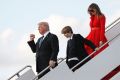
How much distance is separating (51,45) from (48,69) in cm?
51

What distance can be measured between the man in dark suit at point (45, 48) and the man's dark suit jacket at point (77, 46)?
33 cm

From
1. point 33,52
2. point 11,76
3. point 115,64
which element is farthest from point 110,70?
point 11,76

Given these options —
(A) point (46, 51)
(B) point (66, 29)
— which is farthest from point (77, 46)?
(A) point (46, 51)

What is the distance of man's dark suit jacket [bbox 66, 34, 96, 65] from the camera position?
8250 mm

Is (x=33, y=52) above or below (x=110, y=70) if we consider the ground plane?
above

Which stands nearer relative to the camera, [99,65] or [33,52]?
[99,65]

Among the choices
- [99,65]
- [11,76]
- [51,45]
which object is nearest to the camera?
[99,65]

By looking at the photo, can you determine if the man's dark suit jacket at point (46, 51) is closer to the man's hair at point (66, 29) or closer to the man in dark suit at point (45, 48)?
the man in dark suit at point (45, 48)

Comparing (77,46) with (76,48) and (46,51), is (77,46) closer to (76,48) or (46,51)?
(76,48)

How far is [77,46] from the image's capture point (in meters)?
Result: 8.27

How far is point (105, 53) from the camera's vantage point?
25.1ft

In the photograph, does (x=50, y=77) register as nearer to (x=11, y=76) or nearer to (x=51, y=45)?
(x=51, y=45)

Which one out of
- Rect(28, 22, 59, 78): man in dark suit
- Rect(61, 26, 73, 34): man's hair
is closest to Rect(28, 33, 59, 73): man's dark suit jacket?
Rect(28, 22, 59, 78): man in dark suit

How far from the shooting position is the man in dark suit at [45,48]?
810cm
